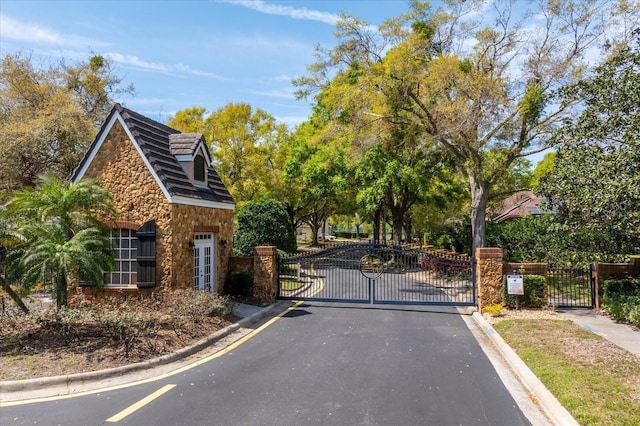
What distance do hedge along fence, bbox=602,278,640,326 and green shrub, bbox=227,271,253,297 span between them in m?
11.2

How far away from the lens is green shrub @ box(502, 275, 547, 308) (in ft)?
42.0

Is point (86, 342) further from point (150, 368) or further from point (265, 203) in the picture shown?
point (265, 203)

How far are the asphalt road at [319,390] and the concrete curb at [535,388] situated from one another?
0.41 metres

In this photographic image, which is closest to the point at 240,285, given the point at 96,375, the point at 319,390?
the point at 96,375

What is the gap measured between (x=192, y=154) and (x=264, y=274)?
4.72 metres

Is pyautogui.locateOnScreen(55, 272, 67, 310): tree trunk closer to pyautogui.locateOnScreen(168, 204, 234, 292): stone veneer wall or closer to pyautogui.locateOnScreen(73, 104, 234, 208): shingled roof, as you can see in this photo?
pyautogui.locateOnScreen(168, 204, 234, 292): stone veneer wall

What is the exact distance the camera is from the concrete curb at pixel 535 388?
552cm

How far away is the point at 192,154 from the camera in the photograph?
13.4m

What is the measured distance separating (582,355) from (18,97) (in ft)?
93.9

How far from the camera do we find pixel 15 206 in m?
9.25

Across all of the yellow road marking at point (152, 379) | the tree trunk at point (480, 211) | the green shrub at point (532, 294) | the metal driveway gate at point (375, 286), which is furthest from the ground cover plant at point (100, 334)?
the tree trunk at point (480, 211)

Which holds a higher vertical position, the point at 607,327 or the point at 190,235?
the point at 190,235

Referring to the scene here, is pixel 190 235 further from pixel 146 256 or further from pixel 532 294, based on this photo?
pixel 532 294

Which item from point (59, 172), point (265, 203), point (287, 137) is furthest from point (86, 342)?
point (287, 137)
